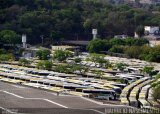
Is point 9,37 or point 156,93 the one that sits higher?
point 9,37

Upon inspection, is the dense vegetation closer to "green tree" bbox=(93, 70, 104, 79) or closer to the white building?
"green tree" bbox=(93, 70, 104, 79)

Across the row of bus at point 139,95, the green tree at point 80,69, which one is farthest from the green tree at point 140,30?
the row of bus at point 139,95

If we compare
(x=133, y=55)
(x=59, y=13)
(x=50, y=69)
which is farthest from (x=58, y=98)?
(x=59, y=13)

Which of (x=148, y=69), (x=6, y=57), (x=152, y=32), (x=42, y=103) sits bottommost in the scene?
(x=42, y=103)

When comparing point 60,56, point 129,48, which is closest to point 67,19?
point 129,48

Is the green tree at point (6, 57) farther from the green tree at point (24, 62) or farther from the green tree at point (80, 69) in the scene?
the green tree at point (80, 69)

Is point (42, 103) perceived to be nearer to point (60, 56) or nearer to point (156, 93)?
point (156, 93)
